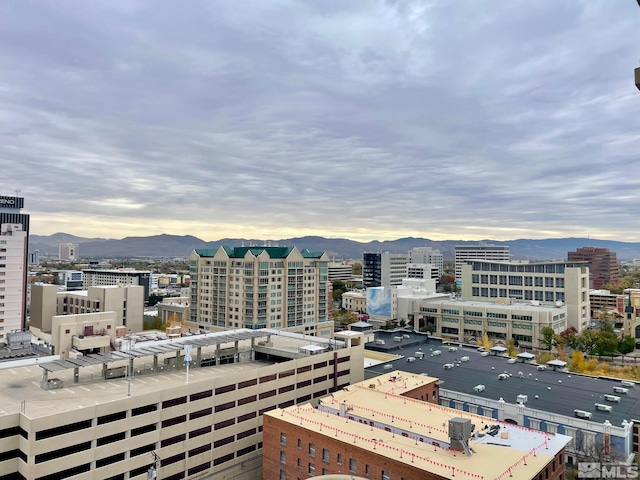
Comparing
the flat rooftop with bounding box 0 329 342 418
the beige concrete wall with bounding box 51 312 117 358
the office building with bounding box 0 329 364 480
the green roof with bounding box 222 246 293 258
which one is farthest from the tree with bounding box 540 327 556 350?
the beige concrete wall with bounding box 51 312 117 358

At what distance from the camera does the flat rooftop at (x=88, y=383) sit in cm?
3806

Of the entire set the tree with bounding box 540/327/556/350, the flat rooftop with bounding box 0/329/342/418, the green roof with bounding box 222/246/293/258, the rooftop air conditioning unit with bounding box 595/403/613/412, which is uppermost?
the green roof with bounding box 222/246/293/258

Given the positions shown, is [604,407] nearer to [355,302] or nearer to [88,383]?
[88,383]

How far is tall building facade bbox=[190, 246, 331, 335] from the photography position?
114 meters

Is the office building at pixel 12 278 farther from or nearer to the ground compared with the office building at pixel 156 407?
farther from the ground

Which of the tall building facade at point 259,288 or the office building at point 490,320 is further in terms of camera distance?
the tall building facade at point 259,288

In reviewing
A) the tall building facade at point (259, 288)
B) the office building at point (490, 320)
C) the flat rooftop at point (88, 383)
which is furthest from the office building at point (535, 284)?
the flat rooftop at point (88, 383)

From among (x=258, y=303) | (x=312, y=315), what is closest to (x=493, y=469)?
(x=258, y=303)

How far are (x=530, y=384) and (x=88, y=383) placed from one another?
51609mm

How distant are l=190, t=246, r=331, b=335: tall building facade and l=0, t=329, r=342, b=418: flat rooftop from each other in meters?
55.2

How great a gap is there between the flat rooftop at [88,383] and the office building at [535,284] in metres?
97.1

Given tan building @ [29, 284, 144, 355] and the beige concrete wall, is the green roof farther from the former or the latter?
the beige concrete wall

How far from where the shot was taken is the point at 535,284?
131125 mm

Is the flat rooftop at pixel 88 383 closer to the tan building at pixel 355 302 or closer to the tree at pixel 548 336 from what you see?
the tree at pixel 548 336
